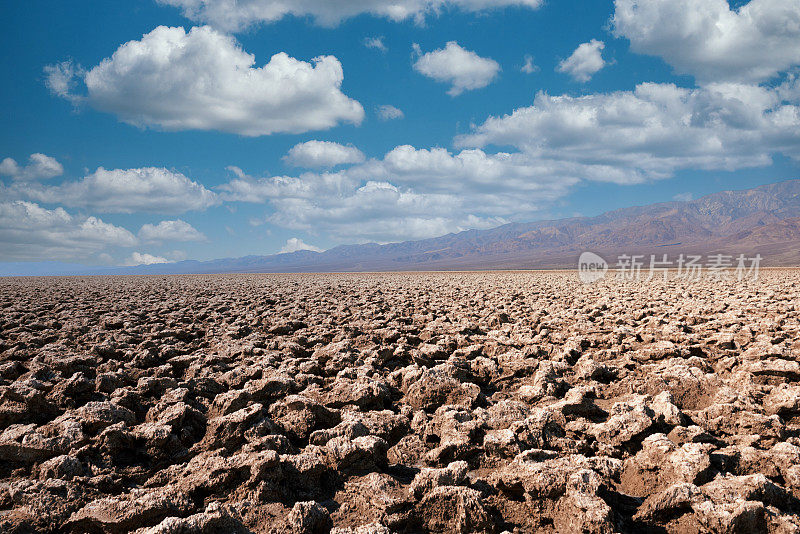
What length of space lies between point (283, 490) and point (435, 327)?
4647mm

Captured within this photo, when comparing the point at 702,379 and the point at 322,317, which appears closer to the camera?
the point at 702,379

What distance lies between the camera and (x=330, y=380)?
4.14 metres

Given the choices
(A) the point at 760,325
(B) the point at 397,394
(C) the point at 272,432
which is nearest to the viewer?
(C) the point at 272,432


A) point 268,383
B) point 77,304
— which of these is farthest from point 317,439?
point 77,304

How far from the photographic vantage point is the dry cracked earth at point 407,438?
2002mm

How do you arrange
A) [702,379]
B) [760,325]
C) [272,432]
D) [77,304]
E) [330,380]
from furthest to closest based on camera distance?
[77,304]
[760,325]
[330,380]
[702,379]
[272,432]

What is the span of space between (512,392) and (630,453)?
129 cm

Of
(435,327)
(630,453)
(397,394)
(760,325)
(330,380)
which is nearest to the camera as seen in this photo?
(630,453)

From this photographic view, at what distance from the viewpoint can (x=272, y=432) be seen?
2.85m

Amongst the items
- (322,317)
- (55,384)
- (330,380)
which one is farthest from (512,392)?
(322,317)

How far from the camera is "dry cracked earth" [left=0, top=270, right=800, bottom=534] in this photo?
78.8 inches

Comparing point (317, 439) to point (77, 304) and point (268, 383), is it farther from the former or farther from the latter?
point (77, 304)

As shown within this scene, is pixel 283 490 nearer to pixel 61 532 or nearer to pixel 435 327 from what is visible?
pixel 61 532

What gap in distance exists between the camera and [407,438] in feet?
9.37
